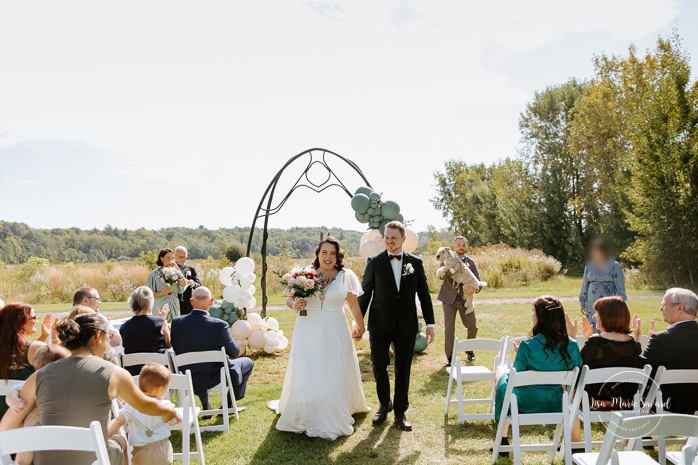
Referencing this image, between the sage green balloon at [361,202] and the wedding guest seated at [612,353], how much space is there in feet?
16.4

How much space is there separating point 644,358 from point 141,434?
13.5 ft

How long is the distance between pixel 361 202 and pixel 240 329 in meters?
3.03

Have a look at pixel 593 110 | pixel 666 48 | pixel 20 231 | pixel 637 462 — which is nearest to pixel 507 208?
pixel 593 110

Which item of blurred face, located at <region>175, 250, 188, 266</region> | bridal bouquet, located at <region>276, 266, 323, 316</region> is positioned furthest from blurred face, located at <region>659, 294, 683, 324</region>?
blurred face, located at <region>175, 250, 188, 266</region>

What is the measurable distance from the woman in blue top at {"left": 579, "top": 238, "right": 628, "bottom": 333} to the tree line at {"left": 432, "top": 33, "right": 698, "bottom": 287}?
5.07 ft

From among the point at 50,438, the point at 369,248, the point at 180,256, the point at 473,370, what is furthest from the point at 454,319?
the point at 50,438

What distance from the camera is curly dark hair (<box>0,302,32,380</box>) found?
3.92 meters

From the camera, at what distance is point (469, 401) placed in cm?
560

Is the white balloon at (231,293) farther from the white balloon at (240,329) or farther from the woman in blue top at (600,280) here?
the woman in blue top at (600,280)

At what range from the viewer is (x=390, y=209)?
29.0 ft

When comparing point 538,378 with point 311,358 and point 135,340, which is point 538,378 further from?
point 135,340

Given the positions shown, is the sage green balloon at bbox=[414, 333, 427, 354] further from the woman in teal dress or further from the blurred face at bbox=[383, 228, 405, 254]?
the woman in teal dress

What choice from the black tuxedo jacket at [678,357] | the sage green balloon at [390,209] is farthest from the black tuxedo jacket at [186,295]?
the black tuxedo jacket at [678,357]

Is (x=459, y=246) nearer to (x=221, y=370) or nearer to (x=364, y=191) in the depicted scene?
(x=364, y=191)
